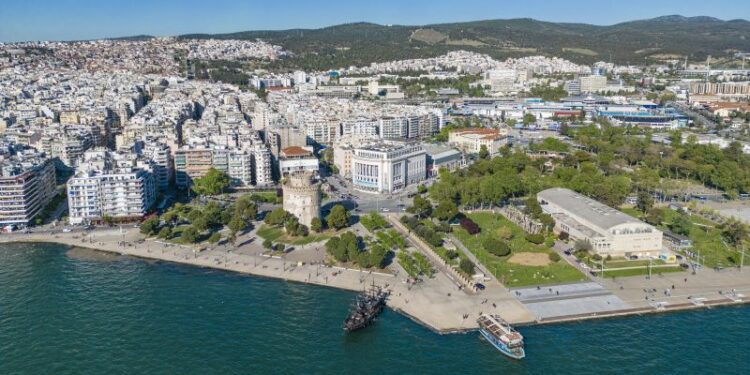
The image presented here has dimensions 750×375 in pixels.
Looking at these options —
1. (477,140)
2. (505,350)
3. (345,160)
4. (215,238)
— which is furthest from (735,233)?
(477,140)

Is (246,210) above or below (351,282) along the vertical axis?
above

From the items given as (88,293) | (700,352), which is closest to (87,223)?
(88,293)

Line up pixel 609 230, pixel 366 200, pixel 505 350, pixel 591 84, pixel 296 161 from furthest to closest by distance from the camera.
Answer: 1. pixel 591 84
2. pixel 296 161
3. pixel 366 200
4. pixel 609 230
5. pixel 505 350

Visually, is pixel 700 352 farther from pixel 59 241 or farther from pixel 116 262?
pixel 59 241

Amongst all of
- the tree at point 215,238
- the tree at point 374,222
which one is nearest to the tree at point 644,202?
the tree at point 374,222

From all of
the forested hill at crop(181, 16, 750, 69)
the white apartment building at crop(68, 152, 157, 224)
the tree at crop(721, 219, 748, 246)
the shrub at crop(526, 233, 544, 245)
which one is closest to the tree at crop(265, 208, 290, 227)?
the white apartment building at crop(68, 152, 157, 224)

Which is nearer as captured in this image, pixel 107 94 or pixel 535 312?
pixel 535 312

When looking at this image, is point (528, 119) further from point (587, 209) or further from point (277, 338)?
point (277, 338)

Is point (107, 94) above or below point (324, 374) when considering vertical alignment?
above
